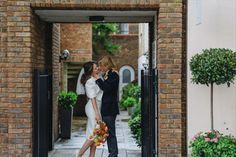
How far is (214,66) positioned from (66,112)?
6.05m

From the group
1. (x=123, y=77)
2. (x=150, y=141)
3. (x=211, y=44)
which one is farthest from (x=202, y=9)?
(x=123, y=77)

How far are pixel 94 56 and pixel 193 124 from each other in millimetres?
18028

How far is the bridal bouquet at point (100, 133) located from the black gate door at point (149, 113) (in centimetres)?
71

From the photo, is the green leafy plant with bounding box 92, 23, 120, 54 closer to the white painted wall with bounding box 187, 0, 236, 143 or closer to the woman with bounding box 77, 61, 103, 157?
the woman with bounding box 77, 61, 103, 157

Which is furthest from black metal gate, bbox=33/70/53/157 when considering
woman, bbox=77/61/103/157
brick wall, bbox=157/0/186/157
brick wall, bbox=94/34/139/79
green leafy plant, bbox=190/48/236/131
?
brick wall, bbox=94/34/139/79

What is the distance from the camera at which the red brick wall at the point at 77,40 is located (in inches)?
635

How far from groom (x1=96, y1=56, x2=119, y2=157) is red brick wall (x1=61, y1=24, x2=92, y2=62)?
800 centimetres

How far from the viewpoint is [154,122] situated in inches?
313

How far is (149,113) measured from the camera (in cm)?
789

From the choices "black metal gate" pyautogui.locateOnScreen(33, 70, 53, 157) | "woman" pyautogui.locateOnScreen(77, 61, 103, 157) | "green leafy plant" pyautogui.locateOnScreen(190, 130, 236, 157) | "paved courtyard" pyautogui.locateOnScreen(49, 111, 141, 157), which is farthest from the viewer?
"paved courtyard" pyautogui.locateOnScreen(49, 111, 141, 157)

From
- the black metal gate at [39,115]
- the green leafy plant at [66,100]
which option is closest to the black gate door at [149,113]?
the black metal gate at [39,115]

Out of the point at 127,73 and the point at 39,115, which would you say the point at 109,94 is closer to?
the point at 39,115

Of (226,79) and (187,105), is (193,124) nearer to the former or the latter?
(187,105)

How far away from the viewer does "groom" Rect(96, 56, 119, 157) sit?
8195mm
